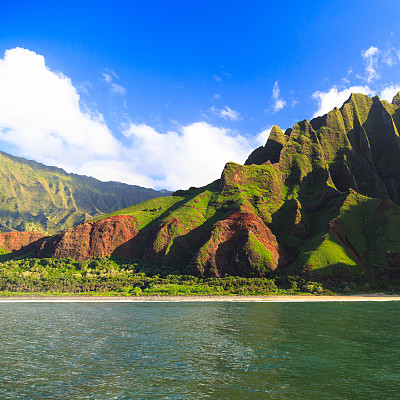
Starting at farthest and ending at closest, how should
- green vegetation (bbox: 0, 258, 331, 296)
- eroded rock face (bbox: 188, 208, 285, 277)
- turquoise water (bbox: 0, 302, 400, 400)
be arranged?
eroded rock face (bbox: 188, 208, 285, 277), green vegetation (bbox: 0, 258, 331, 296), turquoise water (bbox: 0, 302, 400, 400)

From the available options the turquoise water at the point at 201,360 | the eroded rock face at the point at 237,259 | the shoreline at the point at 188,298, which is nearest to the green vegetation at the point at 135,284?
the eroded rock face at the point at 237,259

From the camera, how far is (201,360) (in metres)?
42.0

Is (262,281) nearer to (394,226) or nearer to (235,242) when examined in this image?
(235,242)

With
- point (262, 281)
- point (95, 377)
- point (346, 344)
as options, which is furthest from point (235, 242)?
point (95, 377)

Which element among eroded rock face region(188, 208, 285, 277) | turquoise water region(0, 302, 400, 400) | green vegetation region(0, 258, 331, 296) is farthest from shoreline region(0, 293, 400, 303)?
turquoise water region(0, 302, 400, 400)

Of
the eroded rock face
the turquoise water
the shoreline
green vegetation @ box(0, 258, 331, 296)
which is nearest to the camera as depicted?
the turquoise water

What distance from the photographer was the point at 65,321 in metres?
80.0

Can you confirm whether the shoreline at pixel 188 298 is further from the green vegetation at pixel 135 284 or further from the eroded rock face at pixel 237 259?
the eroded rock face at pixel 237 259

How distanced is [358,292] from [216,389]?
513 feet

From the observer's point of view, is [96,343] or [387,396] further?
[96,343]

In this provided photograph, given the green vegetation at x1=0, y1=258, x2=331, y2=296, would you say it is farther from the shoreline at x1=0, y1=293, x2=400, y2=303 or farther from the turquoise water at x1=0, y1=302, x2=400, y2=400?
the turquoise water at x1=0, y1=302, x2=400, y2=400

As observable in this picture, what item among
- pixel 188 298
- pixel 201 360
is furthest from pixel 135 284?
pixel 201 360

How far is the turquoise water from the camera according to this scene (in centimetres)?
3023

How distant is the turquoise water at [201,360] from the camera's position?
3023 centimetres
